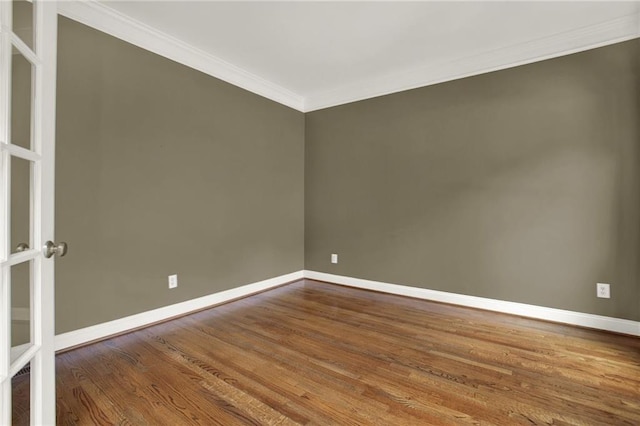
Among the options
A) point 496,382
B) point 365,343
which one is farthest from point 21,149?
point 496,382

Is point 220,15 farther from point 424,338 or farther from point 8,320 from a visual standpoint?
point 424,338

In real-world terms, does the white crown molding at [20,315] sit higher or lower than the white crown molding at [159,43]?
lower

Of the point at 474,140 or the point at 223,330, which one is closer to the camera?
the point at 223,330

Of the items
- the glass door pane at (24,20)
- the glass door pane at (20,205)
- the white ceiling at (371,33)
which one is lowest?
the glass door pane at (20,205)

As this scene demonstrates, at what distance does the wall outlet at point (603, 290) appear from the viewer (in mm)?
2457

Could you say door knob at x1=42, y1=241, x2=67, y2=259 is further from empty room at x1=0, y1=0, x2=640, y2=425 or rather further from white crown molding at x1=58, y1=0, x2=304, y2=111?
white crown molding at x1=58, y1=0, x2=304, y2=111

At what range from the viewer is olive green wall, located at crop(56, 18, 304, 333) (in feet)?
7.12

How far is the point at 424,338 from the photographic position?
2.36 meters

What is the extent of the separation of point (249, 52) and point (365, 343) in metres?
2.91

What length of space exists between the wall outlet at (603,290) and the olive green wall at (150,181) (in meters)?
3.23

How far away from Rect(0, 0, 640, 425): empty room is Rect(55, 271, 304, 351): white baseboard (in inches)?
0.7

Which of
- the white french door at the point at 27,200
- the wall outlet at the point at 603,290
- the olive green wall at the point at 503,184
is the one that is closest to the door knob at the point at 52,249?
the white french door at the point at 27,200

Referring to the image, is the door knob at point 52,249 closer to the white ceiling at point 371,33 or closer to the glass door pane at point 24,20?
the glass door pane at point 24,20

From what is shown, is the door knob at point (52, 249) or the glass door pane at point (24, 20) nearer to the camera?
the glass door pane at point (24, 20)
